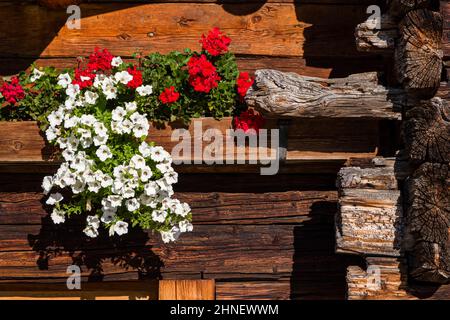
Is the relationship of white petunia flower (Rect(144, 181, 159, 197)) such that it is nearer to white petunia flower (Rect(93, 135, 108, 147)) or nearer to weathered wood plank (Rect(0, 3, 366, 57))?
white petunia flower (Rect(93, 135, 108, 147))

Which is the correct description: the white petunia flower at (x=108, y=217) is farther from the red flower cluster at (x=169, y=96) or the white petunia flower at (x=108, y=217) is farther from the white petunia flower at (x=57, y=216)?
the red flower cluster at (x=169, y=96)

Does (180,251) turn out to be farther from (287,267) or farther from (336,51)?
(336,51)

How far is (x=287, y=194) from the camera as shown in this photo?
5012 millimetres

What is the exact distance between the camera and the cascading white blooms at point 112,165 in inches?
180

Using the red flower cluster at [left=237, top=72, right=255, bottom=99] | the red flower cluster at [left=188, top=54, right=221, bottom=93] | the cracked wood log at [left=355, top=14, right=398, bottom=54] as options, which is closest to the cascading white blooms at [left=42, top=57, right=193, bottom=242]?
the red flower cluster at [left=188, top=54, right=221, bottom=93]

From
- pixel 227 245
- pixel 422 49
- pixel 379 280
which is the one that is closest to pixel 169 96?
pixel 227 245

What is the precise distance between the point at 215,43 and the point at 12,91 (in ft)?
3.86

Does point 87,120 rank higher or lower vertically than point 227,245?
higher

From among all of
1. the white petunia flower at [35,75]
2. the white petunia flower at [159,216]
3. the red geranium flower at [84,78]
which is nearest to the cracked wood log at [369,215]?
the white petunia flower at [159,216]

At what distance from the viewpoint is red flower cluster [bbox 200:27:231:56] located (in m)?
4.75

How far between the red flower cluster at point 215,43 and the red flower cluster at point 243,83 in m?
A: 0.18

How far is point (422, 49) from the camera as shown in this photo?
14.6 feet

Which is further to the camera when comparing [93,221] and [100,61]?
[100,61]

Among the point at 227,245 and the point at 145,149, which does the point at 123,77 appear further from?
the point at 227,245
